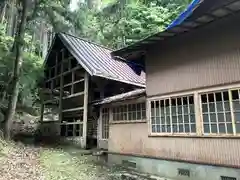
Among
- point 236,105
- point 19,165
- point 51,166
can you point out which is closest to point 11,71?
point 19,165

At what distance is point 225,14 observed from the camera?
6.84m

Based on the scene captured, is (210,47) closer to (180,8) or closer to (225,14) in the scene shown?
(225,14)

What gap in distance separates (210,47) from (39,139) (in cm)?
1333

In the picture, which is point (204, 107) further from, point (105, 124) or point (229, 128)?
point (105, 124)

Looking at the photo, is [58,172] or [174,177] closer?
[174,177]

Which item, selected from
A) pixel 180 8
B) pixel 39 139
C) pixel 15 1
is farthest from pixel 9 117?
pixel 180 8

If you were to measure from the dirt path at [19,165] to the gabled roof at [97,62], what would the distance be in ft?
16.9

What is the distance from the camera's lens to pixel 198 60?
7.74 meters

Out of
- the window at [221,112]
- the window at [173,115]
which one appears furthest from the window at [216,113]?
the window at [173,115]

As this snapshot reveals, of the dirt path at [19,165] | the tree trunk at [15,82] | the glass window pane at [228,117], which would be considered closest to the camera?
the glass window pane at [228,117]

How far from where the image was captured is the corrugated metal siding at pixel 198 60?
22.7ft

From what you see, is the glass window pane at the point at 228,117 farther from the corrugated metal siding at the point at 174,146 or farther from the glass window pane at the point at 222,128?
the corrugated metal siding at the point at 174,146

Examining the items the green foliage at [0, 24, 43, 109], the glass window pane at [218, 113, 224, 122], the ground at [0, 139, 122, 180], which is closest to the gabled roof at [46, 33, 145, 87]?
the green foliage at [0, 24, 43, 109]

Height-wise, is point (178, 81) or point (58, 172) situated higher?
point (178, 81)
